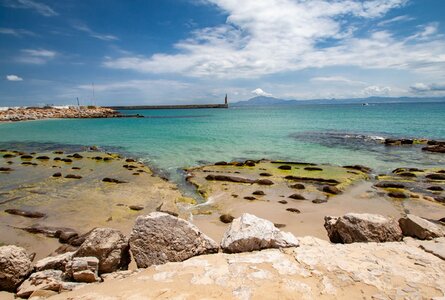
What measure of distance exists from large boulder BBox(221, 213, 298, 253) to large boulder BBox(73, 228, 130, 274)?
2.31 m

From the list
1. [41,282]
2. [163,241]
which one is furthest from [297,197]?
[41,282]

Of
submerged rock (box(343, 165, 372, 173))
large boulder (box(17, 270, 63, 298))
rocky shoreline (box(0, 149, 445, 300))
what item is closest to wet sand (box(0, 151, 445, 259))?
rocky shoreline (box(0, 149, 445, 300))

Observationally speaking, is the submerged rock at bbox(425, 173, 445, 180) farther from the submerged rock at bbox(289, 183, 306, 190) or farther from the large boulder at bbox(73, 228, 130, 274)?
the large boulder at bbox(73, 228, 130, 274)

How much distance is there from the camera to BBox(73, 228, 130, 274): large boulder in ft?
19.3

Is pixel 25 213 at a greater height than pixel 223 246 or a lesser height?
lesser

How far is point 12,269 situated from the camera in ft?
18.1

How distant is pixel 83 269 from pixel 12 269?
1490 millimetres

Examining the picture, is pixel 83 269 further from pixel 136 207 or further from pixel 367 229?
pixel 367 229

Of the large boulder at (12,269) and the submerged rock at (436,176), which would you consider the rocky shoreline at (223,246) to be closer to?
the large boulder at (12,269)

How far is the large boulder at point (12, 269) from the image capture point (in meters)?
5.44

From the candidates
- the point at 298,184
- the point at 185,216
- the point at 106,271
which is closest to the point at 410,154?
the point at 298,184

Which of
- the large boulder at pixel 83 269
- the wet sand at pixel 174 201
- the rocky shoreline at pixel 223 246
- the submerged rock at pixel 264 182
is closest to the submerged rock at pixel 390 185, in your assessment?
the wet sand at pixel 174 201

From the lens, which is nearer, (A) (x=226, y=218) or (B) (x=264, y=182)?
(A) (x=226, y=218)

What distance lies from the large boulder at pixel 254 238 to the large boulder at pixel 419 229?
3.12 m
